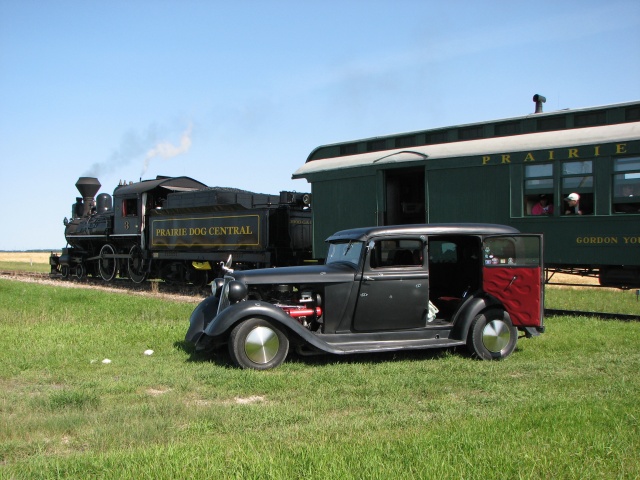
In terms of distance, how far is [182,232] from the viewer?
20000mm

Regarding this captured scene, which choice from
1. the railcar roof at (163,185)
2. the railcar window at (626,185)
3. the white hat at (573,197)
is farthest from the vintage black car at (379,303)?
the railcar roof at (163,185)

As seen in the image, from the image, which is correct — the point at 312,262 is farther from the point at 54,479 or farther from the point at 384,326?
the point at 54,479

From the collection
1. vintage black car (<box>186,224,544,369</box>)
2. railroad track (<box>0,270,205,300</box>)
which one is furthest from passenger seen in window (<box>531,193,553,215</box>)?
railroad track (<box>0,270,205,300</box>)

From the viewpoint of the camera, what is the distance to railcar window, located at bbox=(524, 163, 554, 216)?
12.2 metres

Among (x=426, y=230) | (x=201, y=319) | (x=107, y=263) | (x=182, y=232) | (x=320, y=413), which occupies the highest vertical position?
(x=182, y=232)

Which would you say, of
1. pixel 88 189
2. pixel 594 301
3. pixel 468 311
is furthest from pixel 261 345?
pixel 88 189

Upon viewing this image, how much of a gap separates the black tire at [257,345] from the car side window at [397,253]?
57.3 inches

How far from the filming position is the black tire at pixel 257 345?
734cm

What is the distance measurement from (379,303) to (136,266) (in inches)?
645

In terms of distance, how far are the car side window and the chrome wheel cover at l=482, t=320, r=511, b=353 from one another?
3.84 ft

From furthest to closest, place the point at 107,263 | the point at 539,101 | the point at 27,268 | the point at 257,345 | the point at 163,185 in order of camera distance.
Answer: the point at 27,268 < the point at 107,263 < the point at 163,185 < the point at 539,101 < the point at 257,345

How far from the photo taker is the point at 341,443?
4555 mm

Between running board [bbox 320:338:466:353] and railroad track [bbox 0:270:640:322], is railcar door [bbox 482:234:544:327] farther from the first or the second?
railroad track [bbox 0:270:640:322]

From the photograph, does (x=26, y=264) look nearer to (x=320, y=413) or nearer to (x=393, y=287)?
(x=393, y=287)
